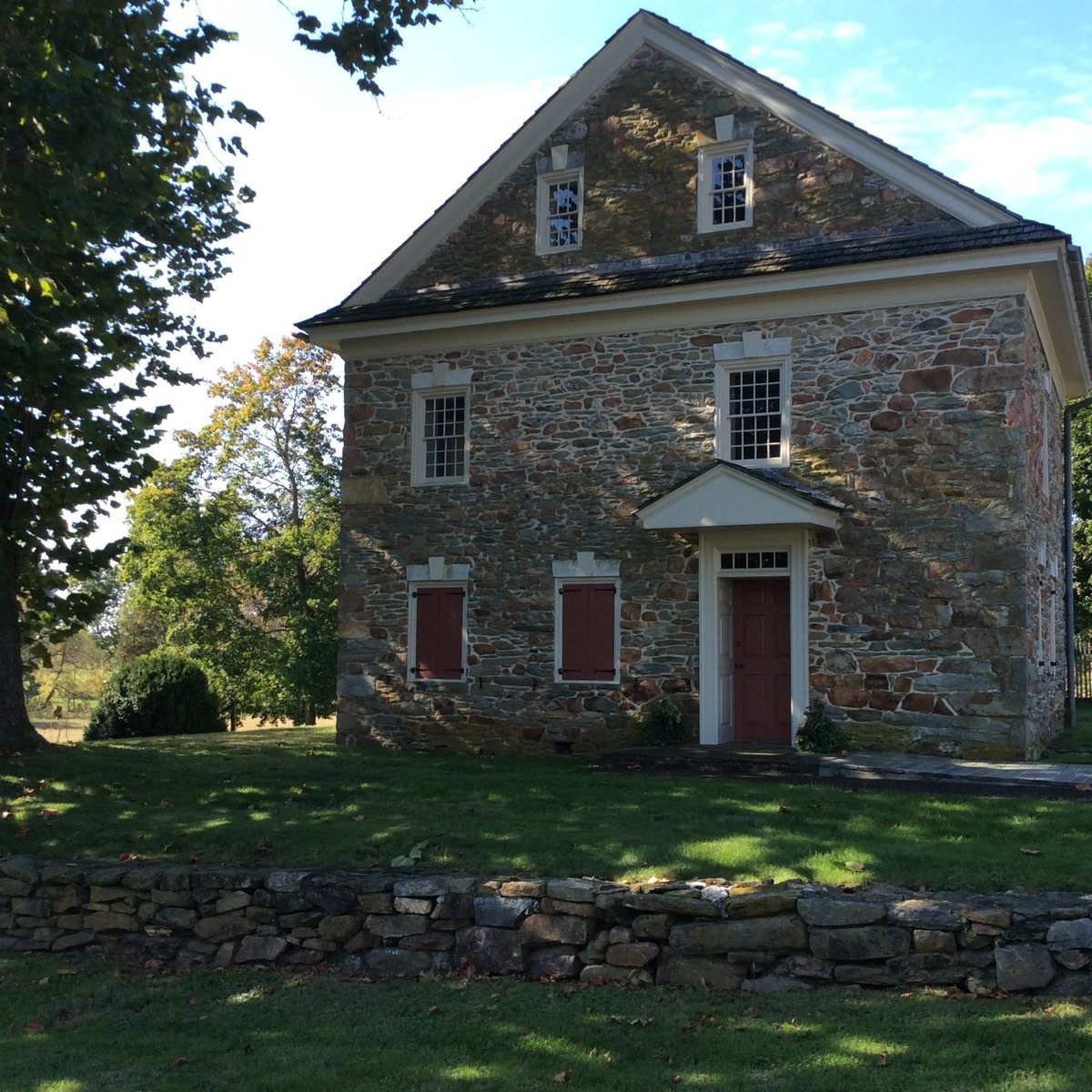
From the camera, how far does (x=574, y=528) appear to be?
14664 millimetres

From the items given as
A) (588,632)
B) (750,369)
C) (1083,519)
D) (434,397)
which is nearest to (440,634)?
(588,632)

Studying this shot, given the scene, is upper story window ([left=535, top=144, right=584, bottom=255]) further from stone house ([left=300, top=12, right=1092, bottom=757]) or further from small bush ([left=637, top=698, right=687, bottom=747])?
small bush ([left=637, top=698, right=687, bottom=747])

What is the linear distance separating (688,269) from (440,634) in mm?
5838

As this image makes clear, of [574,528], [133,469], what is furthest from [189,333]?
[574,528]

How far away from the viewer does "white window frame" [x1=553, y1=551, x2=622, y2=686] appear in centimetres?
1431

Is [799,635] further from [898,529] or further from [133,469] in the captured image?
[133,469]

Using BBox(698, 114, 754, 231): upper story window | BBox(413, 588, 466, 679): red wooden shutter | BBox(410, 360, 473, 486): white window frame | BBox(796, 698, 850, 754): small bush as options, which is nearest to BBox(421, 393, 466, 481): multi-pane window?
BBox(410, 360, 473, 486): white window frame

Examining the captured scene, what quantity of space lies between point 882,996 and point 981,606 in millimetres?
6943

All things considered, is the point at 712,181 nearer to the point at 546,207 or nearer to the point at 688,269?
the point at 688,269

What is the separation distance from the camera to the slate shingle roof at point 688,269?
41.4 ft

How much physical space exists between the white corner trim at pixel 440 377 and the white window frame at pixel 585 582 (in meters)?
2.99

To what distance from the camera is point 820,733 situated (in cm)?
1277

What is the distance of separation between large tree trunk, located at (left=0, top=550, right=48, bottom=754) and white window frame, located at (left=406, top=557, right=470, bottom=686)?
15.8ft

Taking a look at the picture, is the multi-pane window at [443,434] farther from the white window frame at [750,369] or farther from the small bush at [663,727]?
the small bush at [663,727]
